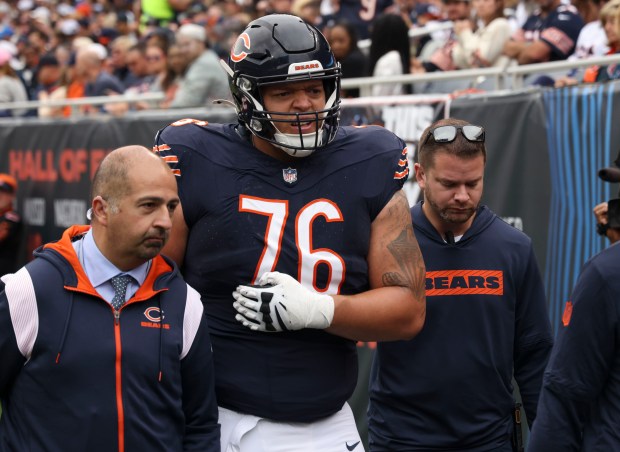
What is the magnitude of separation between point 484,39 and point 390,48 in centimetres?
72

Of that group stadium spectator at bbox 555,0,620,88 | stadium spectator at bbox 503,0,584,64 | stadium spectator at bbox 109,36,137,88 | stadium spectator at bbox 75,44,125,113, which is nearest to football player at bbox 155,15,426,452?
stadium spectator at bbox 555,0,620,88

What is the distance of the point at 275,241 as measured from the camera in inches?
126

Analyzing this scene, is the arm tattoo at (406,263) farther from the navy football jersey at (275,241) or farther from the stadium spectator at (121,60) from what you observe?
the stadium spectator at (121,60)

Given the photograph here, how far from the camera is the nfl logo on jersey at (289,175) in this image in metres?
3.25

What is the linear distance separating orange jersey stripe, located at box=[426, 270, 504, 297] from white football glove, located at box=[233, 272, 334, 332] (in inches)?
37.9

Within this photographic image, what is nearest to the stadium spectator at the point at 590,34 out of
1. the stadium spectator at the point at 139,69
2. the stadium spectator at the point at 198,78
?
the stadium spectator at the point at 198,78

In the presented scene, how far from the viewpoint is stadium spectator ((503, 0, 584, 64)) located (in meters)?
7.99

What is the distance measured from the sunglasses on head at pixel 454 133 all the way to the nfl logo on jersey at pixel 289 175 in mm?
927

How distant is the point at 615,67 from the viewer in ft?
19.2

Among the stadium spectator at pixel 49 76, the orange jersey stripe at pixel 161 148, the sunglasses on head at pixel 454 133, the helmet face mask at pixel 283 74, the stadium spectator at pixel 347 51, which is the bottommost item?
the stadium spectator at pixel 49 76

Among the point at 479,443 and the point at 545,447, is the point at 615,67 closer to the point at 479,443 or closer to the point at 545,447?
the point at 479,443

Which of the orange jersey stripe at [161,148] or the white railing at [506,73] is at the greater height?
the orange jersey stripe at [161,148]

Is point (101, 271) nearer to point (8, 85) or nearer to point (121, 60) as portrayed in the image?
point (8, 85)

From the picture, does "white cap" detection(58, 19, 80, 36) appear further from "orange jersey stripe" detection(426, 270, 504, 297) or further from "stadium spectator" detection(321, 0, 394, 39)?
"orange jersey stripe" detection(426, 270, 504, 297)
